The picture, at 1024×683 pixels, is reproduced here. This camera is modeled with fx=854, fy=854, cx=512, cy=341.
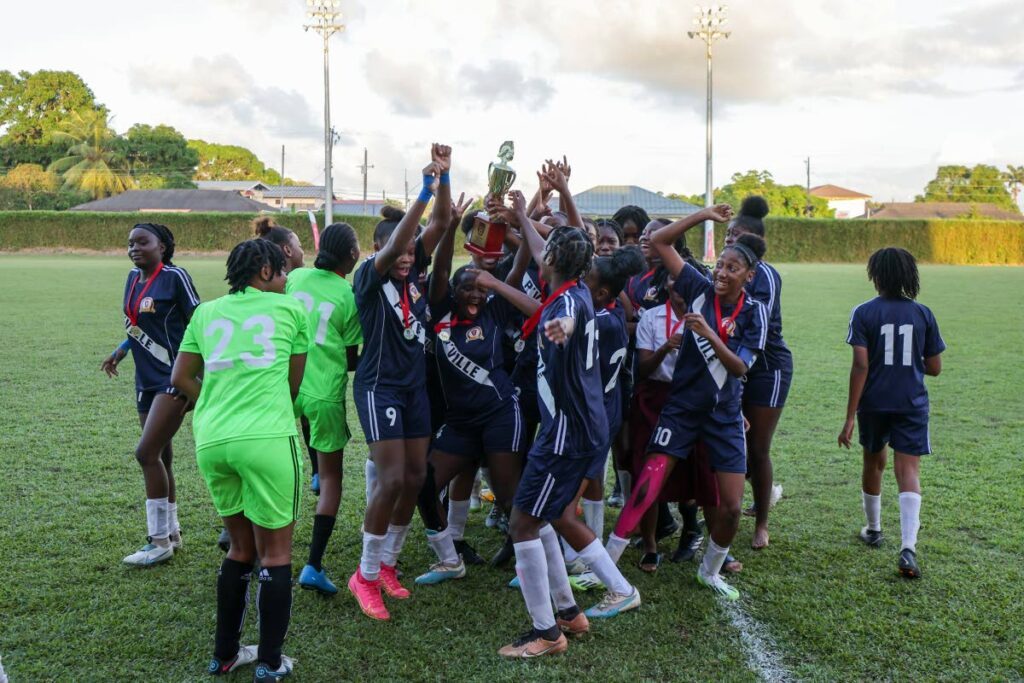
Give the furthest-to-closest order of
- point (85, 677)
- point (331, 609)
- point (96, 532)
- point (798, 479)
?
point (798, 479)
point (96, 532)
point (331, 609)
point (85, 677)

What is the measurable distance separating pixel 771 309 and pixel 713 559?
5.41 ft

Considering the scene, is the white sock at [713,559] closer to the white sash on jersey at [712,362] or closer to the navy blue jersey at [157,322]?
the white sash on jersey at [712,362]

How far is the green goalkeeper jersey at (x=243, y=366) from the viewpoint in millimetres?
3617

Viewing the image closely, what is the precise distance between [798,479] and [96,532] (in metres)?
5.27

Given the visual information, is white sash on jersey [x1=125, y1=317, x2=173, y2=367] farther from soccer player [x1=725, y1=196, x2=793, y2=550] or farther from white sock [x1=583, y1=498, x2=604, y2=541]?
soccer player [x1=725, y1=196, x2=793, y2=550]

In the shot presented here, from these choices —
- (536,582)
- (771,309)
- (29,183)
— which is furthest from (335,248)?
(29,183)

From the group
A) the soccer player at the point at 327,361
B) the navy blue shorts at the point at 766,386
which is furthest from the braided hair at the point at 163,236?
the navy blue shorts at the point at 766,386

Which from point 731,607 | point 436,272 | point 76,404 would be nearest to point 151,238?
point 436,272

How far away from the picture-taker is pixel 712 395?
4688mm

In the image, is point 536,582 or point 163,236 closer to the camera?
point 536,582

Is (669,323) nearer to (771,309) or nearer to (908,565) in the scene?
(771,309)

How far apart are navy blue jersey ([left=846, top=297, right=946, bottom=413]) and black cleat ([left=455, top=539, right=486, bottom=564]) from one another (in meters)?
2.60

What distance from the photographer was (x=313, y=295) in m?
4.78

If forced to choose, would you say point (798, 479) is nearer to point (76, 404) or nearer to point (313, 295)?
point (313, 295)
